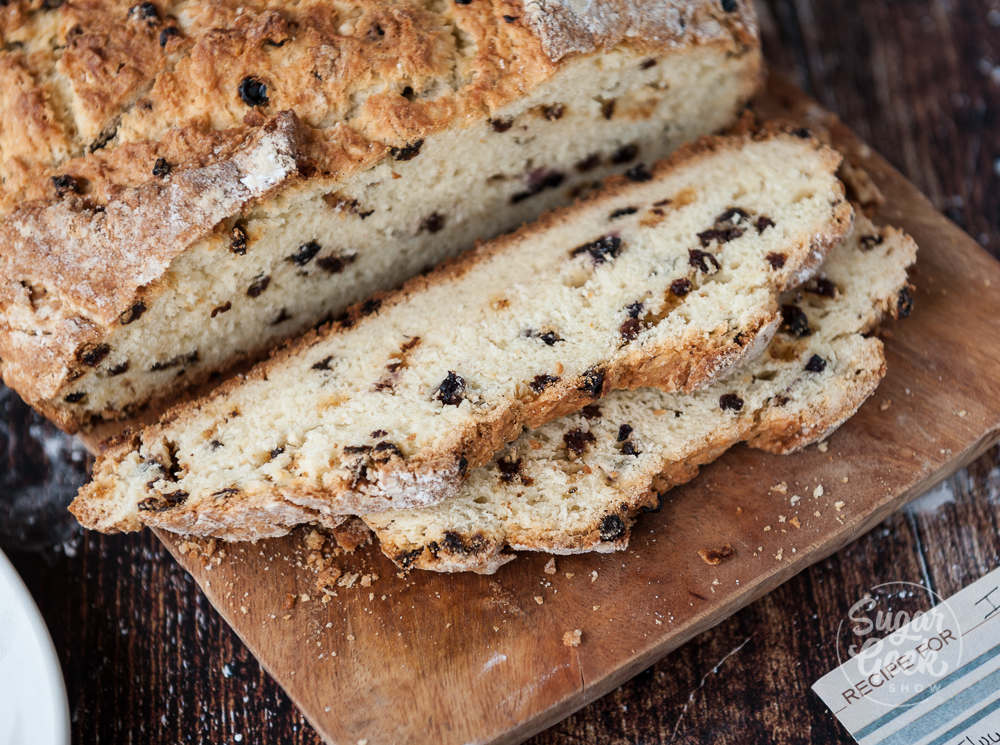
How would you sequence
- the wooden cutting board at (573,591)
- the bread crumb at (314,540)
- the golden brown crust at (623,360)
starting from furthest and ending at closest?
1. the bread crumb at (314,540)
2. the golden brown crust at (623,360)
3. the wooden cutting board at (573,591)

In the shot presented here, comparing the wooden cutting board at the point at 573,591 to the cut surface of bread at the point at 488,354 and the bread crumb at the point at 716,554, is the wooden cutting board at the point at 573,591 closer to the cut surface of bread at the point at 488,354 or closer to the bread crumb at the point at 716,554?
the bread crumb at the point at 716,554

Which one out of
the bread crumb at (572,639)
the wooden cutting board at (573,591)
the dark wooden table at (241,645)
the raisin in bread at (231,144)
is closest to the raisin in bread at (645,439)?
the wooden cutting board at (573,591)

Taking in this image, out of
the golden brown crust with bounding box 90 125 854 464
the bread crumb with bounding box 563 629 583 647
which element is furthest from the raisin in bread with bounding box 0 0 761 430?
the bread crumb with bounding box 563 629 583 647

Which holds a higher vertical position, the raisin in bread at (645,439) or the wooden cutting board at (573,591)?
the raisin in bread at (645,439)

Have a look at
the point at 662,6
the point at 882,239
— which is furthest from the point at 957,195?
the point at 662,6

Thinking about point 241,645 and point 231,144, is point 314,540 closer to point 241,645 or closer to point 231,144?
point 241,645

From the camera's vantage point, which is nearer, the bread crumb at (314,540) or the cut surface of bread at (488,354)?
the cut surface of bread at (488,354)
